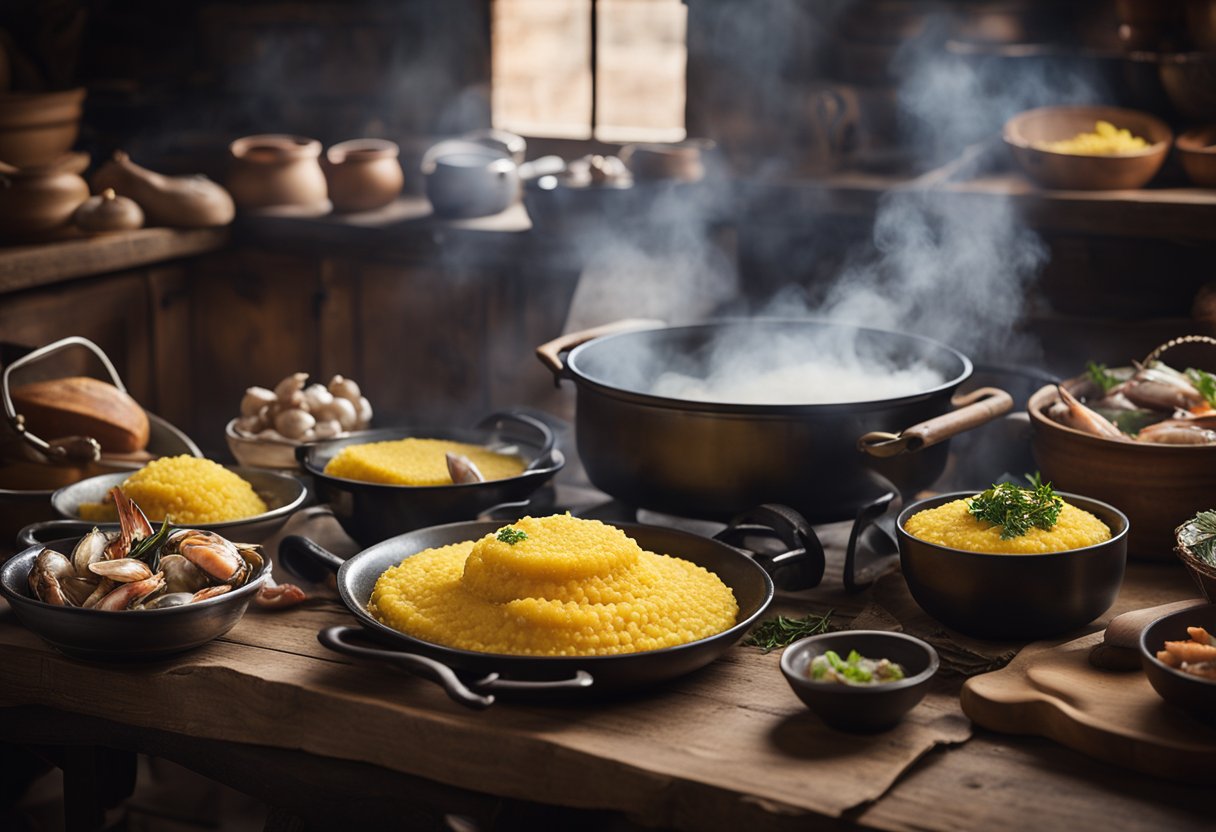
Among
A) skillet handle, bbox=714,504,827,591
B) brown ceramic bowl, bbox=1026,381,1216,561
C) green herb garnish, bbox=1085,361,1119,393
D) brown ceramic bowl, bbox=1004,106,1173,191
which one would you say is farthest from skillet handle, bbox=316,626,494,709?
brown ceramic bowl, bbox=1004,106,1173,191

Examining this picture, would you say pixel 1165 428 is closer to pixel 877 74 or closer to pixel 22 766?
pixel 877 74

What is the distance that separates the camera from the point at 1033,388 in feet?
9.93

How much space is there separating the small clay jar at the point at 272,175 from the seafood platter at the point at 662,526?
117cm

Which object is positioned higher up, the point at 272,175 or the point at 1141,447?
the point at 272,175

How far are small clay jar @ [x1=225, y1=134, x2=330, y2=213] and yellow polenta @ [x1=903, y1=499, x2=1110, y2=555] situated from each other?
244 centimetres

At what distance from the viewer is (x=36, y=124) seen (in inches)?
143

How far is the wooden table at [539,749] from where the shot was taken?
1635 millimetres

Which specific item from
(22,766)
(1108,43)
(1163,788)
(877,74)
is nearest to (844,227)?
(877,74)

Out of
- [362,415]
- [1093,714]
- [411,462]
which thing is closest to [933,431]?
[1093,714]

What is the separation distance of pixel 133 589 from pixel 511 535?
58cm

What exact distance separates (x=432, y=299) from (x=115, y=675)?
2.00m

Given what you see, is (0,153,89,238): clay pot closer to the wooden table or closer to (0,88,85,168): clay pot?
(0,88,85,168): clay pot

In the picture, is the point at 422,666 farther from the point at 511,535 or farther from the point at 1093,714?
the point at 1093,714

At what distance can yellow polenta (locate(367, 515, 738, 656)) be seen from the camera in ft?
6.06
